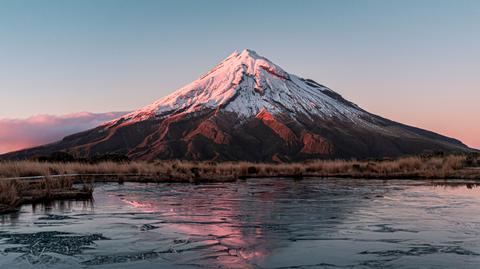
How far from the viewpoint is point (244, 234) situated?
11438 millimetres

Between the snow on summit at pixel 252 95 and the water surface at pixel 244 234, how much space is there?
135649 millimetres

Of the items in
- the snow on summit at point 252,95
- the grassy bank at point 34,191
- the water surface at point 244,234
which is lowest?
the water surface at point 244,234

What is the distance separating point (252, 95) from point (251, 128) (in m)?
29.7

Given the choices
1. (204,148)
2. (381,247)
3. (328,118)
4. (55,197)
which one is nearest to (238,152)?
(204,148)

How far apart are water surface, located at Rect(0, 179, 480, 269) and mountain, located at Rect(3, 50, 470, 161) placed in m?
97.6

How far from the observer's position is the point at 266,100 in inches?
6442

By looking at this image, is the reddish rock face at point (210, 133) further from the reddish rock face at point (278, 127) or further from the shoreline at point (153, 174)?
the shoreline at point (153, 174)

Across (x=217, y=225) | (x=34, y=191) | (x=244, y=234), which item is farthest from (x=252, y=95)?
(x=244, y=234)

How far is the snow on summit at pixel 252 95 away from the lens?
158625 mm

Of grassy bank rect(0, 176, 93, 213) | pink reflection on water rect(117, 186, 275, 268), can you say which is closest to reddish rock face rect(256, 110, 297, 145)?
grassy bank rect(0, 176, 93, 213)

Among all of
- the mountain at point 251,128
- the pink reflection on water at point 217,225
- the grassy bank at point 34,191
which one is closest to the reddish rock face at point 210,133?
the mountain at point 251,128

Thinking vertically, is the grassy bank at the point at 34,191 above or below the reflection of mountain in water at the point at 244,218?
above

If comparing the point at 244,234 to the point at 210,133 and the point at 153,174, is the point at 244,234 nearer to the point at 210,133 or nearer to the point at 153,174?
the point at 153,174

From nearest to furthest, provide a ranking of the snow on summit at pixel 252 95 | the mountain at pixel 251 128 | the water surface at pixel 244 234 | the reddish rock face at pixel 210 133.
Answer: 1. the water surface at pixel 244 234
2. the mountain at pixel 251 128
3. the reddish rock face at pixel 210 133
4. the snow on summit at pixel 252 95
